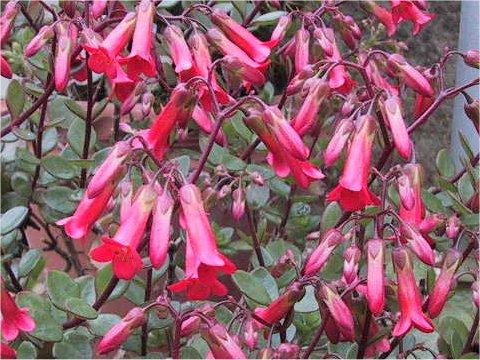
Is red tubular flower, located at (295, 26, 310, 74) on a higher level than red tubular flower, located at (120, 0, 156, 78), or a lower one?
lower

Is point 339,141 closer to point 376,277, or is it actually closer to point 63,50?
point 376,277

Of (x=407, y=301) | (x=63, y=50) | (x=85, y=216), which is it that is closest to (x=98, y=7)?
(x=63, y=50)

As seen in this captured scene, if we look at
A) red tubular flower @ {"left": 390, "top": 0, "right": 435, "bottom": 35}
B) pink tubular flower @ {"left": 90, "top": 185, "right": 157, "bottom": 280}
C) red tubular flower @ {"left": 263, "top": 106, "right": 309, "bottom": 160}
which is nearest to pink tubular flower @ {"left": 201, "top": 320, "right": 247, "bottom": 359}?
pink tubular flower @ {"left": 90, "top": 185, "right": 157, "bottom": 280}

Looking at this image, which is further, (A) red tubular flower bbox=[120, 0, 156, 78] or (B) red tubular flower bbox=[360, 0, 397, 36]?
(B) red tubular flower bbox=[360, 0, 397, 36]

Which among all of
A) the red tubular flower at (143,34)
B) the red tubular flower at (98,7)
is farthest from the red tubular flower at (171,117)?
the red tubular flower at (98,7)

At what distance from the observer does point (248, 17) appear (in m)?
1.62

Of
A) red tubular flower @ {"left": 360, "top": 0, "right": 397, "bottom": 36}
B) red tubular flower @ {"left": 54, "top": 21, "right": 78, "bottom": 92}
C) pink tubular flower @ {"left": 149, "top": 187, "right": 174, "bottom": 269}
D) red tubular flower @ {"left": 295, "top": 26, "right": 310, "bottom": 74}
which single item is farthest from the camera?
red tubular flower @ {"left": 360, "top": 0, "right": 397, "bottom": 36}

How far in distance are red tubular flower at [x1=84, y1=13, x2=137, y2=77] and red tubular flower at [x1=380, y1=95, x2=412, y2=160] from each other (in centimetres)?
34

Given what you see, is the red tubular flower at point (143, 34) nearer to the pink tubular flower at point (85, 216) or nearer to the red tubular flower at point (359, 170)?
the pink tubular flower at point (85, 216)

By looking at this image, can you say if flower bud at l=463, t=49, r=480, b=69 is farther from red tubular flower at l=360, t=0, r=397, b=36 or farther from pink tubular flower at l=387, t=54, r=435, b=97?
red tubular flower at l=360, t=0, r=397, b=36

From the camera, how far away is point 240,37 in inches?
44.8

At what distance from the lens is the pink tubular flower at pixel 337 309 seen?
92cm

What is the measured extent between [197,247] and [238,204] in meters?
0.39

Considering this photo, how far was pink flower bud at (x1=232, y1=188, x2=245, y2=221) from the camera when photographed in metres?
1.27
